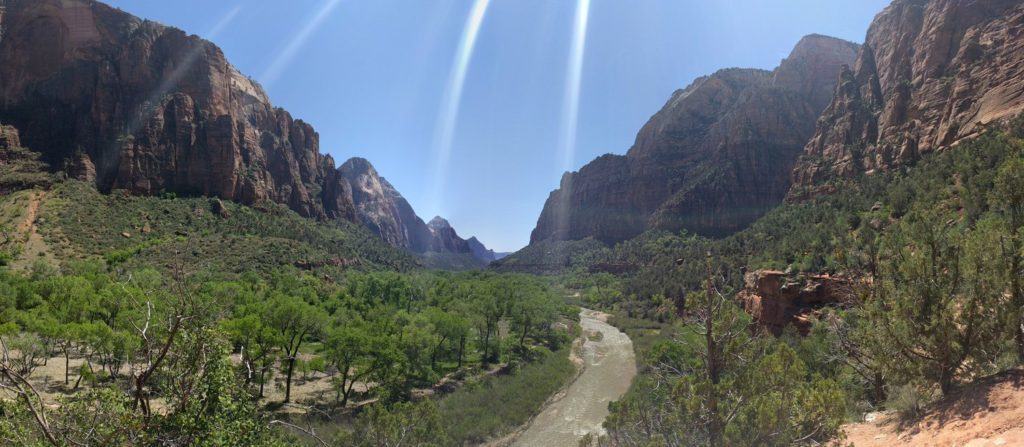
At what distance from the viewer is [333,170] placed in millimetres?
152500

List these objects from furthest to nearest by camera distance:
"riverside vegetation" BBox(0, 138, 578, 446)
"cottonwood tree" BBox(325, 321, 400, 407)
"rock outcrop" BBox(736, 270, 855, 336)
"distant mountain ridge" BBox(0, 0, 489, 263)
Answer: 1. "distant mountain ridge" BBox(0, 0, 489, 263)
2. "rock outcrop" BBox(736, 270, 855, 336)
3. "cottonwood tree" BBox(325, 321, 400, 407)
4. "riverside vegetation" BBox(0, 138, 578, 446)

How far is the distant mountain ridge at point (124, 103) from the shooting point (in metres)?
75.8

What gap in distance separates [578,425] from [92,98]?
111 meters

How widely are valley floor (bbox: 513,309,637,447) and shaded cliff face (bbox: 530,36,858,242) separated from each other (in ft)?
255

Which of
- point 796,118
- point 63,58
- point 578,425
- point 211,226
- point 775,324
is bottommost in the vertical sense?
point 578,425

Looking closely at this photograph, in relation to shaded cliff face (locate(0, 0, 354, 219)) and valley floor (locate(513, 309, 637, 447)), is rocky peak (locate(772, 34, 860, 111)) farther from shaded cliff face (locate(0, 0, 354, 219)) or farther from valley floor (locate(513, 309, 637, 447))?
shaded cliff face (locate(0, 0, 354, 219))

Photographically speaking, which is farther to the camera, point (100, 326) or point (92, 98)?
point (92, 98)

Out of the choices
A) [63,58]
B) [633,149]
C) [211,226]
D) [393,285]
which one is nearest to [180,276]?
[393,285]

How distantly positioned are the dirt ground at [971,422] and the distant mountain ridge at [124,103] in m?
103

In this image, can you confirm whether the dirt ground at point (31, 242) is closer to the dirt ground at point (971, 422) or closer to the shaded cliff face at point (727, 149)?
the dirt ground at point (971, 422)

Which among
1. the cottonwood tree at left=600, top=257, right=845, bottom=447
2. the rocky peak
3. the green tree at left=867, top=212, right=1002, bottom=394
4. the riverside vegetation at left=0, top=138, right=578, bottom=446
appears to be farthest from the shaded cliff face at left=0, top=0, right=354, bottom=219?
the rocky peak

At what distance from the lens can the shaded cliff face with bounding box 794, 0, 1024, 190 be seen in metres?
38.4

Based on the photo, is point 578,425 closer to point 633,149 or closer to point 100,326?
point 100,326

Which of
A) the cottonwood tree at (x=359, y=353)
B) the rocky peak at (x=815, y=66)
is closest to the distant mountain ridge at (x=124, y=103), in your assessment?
the cottonwood tree at (x=359, y=353)
